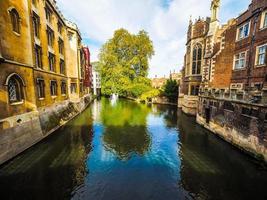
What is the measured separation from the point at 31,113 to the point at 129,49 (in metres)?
32.6

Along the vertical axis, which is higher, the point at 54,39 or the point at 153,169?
the point at 54,39

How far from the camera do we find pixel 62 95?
20.0 m

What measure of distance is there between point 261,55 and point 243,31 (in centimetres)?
349

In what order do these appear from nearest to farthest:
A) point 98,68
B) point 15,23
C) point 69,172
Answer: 1. point 69,172
2. point 15,23
3. point 98,68

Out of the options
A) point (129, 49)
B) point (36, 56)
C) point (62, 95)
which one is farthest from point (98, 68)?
point (36, 56)

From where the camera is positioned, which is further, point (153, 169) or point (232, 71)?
point (232, 71)

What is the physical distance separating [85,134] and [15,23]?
10.7m

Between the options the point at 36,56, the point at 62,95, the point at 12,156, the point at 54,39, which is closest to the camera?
the point at 12,156

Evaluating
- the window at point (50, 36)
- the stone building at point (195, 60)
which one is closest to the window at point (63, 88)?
the window at point (50, 36)

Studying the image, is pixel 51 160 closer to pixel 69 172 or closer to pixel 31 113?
pixel 69 172

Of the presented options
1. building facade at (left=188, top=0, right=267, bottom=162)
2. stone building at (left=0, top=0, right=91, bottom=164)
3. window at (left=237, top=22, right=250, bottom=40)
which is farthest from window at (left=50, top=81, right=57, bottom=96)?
window at (left=237, top=22, right=250, bottom=40)

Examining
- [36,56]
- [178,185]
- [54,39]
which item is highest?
[54,39]

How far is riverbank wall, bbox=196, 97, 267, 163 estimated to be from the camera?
Result: 9055 mm

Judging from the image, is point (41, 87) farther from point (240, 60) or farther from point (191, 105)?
point (191, 105)
